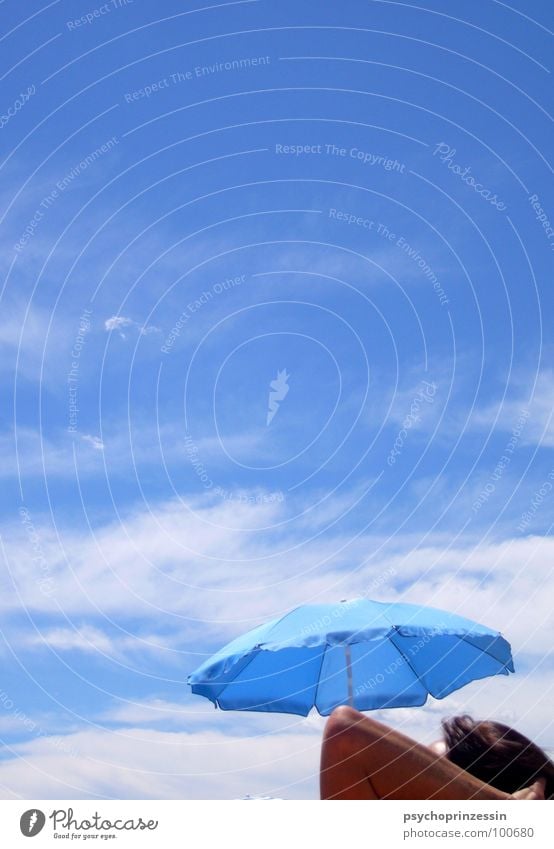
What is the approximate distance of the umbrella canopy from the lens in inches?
315

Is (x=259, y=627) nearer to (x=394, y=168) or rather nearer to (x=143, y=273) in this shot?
(x=143, y=273)

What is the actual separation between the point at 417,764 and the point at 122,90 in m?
6.61

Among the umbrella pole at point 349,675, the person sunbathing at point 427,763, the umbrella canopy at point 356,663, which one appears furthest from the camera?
the umbrella pole at point 349,675

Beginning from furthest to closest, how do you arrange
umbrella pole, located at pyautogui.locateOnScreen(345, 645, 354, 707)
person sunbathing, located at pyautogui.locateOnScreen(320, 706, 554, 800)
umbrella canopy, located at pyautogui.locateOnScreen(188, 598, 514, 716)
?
umbrella pole, located at pyautogui.locateOnScreen(345, 645, 354, 707), umbrella canopy, located at pyautogui.locateOnScreen(188, 598, 514, 716), person sunbathing, located at pyautogui.locateOnScreen(320, 706, 554, 800)

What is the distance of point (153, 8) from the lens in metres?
7.30

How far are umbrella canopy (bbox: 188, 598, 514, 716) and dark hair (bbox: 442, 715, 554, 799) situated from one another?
445cm
